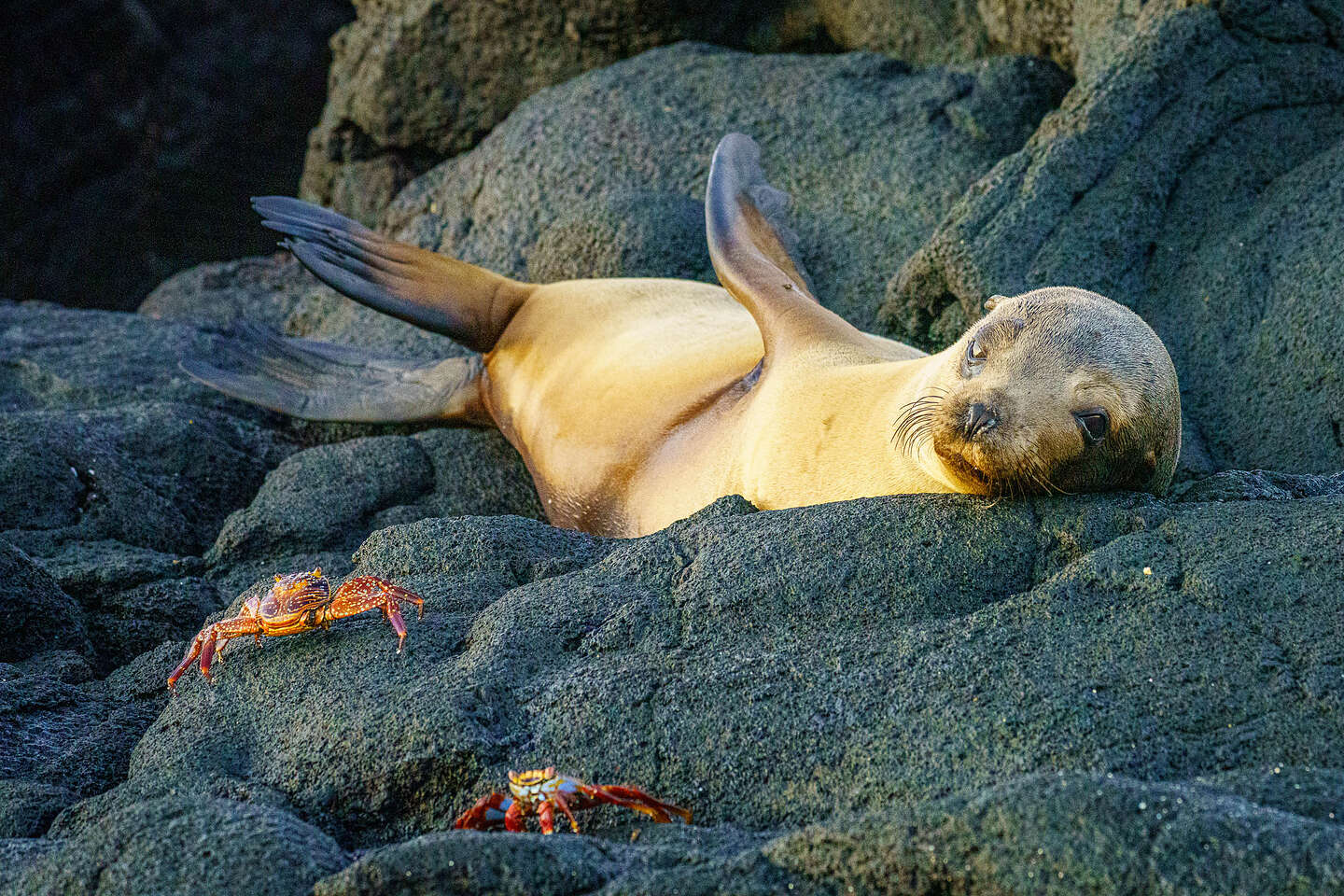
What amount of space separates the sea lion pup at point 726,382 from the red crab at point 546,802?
1.23 metres

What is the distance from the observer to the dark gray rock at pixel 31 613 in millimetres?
3738

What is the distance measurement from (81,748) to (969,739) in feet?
6.32

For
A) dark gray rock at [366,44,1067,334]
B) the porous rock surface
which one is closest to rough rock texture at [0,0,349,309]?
dark gray rock at [366,44,1067,334]

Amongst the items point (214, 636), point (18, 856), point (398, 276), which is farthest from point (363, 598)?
point (398, 276)

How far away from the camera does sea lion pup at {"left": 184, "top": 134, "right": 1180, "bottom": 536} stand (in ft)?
11.0

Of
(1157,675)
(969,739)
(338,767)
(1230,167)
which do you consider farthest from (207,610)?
(1230,167)

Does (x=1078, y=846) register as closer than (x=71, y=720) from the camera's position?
Yes

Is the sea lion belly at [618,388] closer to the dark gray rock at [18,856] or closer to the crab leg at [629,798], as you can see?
the crab leg at [629,798]

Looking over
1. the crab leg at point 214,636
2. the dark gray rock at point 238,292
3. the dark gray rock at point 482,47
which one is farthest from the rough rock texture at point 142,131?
the crab leg at point 214,636

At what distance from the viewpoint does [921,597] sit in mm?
3066

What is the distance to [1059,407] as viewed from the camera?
10.8 feet

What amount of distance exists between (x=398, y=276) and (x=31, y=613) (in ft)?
7.69

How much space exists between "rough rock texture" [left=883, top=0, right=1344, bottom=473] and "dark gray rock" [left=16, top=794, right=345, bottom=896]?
11.0 ft

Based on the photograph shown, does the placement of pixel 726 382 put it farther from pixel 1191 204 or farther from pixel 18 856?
pixel 18 856
